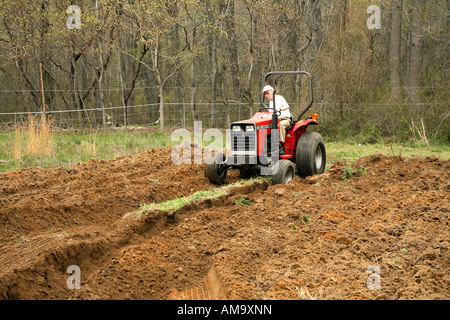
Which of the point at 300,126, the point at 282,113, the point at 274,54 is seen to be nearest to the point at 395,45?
the point at 274,54

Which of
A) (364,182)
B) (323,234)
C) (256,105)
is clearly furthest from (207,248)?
(256,105)

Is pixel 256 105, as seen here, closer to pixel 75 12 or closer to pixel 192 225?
pixel 75 12

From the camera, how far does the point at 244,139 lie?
26.7ft

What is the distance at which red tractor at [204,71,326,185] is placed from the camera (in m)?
8.12

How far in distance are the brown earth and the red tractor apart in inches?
13.2

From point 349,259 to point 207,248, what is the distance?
158cm

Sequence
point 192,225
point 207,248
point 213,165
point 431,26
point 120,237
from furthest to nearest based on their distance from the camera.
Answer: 1. point 431,26
2. point 213,165
3. point 192,225
4. point 120,237
5. point 207,248

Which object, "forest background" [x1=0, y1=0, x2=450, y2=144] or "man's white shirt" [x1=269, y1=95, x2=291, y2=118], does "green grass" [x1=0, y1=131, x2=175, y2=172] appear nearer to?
"forest background" [x1=0, y1=0, x2=450, y2=144]

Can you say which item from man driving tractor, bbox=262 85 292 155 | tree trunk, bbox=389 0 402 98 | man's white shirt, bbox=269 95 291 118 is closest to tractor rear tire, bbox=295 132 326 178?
man driving tractor, bbox=262 85 292 155

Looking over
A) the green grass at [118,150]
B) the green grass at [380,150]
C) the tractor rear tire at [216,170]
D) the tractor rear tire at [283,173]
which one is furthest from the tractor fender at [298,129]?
the green grass at [380,150]

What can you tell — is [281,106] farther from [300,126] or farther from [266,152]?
[266,152]

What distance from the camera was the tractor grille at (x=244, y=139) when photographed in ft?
26.5

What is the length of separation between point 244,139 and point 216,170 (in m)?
0.81
